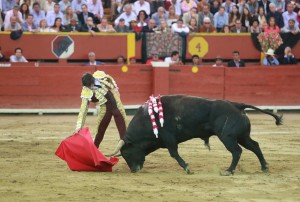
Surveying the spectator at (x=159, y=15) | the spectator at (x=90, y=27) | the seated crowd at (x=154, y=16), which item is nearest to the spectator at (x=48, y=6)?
the seated crowd at (x=154, y=16)

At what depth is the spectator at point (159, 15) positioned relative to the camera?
57.4ft

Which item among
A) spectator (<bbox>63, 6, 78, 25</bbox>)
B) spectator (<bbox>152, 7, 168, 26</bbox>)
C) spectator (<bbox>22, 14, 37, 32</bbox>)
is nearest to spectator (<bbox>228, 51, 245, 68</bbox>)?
spectator (<bbox>152, 7, 168, 26</bbox>)

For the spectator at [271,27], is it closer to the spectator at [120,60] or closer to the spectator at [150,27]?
the spectator at [150,27]

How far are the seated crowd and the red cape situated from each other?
6.65 m

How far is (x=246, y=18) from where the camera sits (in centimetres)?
1820

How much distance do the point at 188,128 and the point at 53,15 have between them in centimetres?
780

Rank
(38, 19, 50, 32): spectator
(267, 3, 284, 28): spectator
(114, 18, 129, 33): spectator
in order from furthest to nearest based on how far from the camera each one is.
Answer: (267, 3, 284, 28): spectator → (114, 18, 129, 33): spectator → (38, 19, 50, 32): spectator

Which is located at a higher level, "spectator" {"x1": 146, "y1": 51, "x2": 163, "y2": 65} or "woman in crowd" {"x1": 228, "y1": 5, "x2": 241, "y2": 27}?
"woman in crowd" {"x1": 228, "y1": 5, "x2": 241, "y2": 27}

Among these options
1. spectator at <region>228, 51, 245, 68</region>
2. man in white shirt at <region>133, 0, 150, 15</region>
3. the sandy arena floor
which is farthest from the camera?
spectator at <region>228, 51, 245, 68</region>

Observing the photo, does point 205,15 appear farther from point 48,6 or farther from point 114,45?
point 48,6

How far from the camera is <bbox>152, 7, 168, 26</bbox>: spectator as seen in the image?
57.4 ft

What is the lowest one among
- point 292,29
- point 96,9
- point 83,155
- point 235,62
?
point 83,155

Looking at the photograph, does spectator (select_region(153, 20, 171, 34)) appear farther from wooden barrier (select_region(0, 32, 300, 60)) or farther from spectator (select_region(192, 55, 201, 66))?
spectator (select_region(192, 55, 201, 66))

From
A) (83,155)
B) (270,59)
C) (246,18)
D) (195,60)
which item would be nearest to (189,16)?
(195,60)
